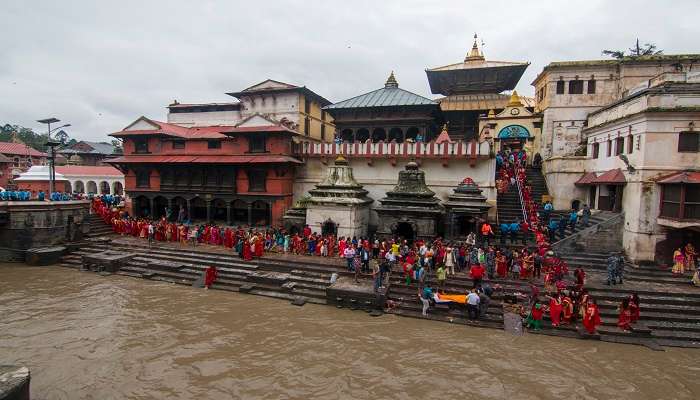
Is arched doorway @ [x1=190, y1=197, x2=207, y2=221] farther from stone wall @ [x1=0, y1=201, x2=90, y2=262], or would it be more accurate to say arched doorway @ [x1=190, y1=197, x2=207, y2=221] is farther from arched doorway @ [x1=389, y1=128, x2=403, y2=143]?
arched doorway @ [x1=389, y1=128, x2=403, y2=143]

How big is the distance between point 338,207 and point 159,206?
16502mm

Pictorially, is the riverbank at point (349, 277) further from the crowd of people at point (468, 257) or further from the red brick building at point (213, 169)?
the red brick building at point (213, 169)

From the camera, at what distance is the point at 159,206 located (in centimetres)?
2755

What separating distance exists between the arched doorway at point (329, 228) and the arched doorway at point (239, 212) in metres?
8.23

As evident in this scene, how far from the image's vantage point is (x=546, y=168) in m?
24.7

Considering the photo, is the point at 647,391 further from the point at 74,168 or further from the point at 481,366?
the point at 74,168

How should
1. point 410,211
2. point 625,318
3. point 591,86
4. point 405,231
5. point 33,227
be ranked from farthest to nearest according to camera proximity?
1. point 591,86
2. point 33,227
3. point 405,231
4. point 410,211
5. point 625,318

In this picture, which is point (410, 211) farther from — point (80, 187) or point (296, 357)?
point (80, 187)

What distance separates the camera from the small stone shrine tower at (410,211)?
18.1 meters

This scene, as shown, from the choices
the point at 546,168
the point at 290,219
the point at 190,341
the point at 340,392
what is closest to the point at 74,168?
the point at 290,219

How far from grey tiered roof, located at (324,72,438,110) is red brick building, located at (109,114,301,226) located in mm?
4971

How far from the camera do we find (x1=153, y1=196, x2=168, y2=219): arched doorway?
88.1 ft

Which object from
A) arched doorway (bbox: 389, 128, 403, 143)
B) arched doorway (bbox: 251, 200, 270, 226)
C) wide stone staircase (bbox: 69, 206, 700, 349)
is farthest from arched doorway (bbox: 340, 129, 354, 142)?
wide stone staircase (bbox: 69, 206, 700, 349)

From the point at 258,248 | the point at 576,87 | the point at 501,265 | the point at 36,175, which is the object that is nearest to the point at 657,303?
the point at 501,265
